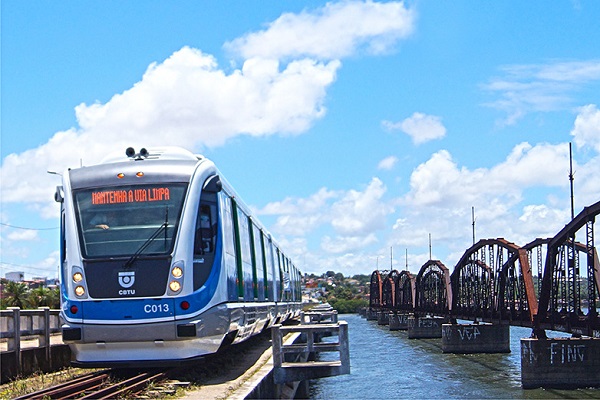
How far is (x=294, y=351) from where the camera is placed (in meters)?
17.2

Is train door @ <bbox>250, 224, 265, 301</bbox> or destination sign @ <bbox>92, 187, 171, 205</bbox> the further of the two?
train door @ <bbox>250, 224, 265, 301</bbox>

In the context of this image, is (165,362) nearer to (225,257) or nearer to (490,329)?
(225,257)

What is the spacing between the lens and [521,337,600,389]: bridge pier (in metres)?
44.7

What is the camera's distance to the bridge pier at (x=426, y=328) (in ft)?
336

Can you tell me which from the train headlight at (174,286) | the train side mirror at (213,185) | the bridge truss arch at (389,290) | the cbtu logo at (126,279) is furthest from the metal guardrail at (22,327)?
the bridge truss arch at (389,290)

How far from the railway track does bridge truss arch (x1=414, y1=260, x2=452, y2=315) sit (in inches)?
3203

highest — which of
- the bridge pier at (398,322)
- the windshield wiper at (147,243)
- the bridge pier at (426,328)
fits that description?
the windshield wiper at (147,243)

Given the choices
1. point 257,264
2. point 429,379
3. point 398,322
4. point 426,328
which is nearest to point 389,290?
point 398,322

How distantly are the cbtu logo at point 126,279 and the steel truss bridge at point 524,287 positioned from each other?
33484 millimetres

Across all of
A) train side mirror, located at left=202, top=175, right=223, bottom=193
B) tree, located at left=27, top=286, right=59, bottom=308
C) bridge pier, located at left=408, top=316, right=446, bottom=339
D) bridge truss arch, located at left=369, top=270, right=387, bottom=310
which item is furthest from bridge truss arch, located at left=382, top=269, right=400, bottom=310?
train side mirror, located at left=202, top=175, right=223, bottom=193

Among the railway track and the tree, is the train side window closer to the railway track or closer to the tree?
the railway track

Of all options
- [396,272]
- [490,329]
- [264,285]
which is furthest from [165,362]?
[396,272]

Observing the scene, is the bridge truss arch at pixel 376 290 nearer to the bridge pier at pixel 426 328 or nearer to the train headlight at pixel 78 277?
the bridge pier at pixel 426 328

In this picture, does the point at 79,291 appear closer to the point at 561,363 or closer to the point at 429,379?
the point at 561,363
